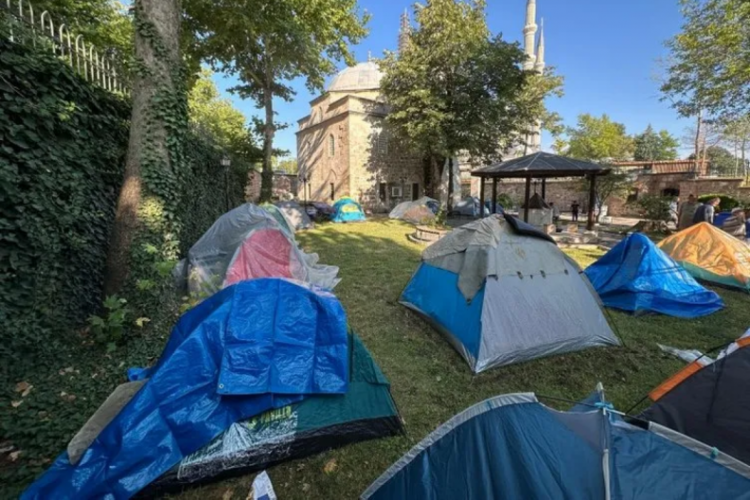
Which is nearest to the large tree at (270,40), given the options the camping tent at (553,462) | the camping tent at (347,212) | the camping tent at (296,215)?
the camping tent at (296,215)

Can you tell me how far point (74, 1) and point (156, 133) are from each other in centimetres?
1090

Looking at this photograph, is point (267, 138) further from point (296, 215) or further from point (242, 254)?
point (242, 254)

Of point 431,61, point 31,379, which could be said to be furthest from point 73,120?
point 431,61

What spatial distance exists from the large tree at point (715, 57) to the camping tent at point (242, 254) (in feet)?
48.9

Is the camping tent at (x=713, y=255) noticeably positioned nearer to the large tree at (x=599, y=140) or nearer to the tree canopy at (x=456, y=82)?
the tree canopy at (x=456, y=82)

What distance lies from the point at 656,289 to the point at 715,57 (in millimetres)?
12622

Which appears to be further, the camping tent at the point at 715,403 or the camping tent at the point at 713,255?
the camping tent at the point at 713,255

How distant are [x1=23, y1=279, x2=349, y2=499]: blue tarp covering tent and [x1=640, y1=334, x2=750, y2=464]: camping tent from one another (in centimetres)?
230

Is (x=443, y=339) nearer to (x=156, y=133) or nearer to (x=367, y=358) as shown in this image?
(x=367, y=358)

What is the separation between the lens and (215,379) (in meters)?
2.41

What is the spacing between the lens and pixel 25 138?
304 centimetres

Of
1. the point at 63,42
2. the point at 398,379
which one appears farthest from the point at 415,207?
the point at 63,42

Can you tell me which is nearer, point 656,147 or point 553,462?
point 553,462

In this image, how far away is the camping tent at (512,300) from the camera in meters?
3.77
